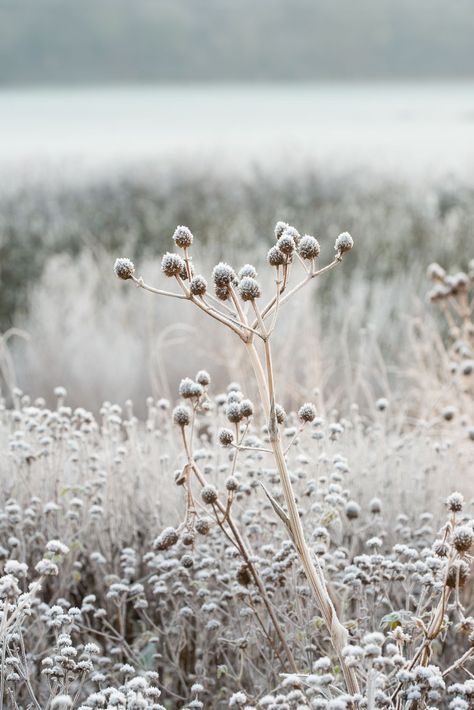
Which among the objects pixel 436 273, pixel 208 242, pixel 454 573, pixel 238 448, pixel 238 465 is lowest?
pixel 454 573

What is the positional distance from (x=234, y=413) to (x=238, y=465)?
4.42 ft

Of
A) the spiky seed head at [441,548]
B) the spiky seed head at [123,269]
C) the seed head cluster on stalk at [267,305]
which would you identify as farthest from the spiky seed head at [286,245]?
the spiky seed head at [441,548]

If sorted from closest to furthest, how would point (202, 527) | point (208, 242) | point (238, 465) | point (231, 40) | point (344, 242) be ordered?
point (344, 242) → point (202, 527) → point (238, 465) → point (208, 242) → point (231, 40)

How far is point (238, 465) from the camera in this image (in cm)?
314

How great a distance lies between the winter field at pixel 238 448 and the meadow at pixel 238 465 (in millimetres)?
15

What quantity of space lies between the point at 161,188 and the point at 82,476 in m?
8.60

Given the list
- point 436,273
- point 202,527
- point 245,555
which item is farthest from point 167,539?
point 436,273

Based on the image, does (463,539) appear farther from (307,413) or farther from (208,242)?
(208,242)

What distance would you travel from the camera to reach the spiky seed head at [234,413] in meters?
1.81

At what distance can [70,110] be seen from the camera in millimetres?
43625

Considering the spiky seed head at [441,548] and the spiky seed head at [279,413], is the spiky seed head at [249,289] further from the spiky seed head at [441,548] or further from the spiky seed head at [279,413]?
the spiky seed head at [441,548]

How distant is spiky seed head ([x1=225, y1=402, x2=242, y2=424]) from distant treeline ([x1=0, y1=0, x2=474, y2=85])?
10628 cm

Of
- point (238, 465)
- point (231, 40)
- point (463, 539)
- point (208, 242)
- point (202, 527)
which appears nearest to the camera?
point (463, 539)

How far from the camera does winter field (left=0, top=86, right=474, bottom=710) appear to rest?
1879 mm
